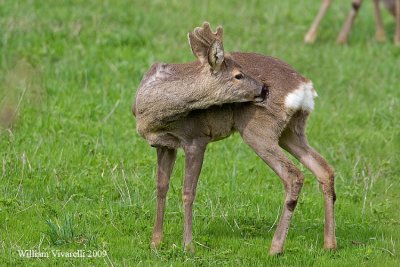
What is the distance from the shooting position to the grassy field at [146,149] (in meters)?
7.18

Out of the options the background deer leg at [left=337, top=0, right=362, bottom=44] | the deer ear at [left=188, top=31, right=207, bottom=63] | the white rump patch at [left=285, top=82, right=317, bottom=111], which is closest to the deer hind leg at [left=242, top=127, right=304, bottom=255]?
the white rump patch at [left=285, top=82, right=317, bottom=111]

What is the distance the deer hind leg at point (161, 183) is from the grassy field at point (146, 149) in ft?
0.35

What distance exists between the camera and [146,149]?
955cm

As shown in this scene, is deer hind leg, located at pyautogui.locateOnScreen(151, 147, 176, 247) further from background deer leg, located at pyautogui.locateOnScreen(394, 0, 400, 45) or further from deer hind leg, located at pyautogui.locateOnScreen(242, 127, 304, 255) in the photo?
background deer leg, located at pyautogui.locateOnScreen(394, 0, 400, 45)

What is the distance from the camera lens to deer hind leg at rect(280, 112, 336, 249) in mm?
7266

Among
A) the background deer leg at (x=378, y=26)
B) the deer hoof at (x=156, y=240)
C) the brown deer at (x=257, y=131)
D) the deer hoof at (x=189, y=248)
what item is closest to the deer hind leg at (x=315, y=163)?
the brown deer at (x=257, y=131)

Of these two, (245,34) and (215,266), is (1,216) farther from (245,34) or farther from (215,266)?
(245,34)

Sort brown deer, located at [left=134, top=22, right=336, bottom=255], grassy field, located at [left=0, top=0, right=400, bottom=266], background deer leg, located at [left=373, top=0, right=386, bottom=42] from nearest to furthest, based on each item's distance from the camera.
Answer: brown deer, located at [left=134, top=22, right=336, bottom=255]
grassy field, located at [left=0, top=0, right=400, bottom=266]
background deer leg, located at [left=373, top=0, right=386, bottom=42]

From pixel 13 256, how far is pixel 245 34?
26.8ft

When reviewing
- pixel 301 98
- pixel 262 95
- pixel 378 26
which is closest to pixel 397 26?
pixel 378 26

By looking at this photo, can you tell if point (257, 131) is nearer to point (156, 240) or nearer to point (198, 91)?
point (198, 91)

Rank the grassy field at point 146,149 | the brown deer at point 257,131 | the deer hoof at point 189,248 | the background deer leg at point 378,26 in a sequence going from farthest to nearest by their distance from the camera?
the background deer leg at point 378,26 → the grassy field at point 146,149 → the brown deer at point 257,131 → the deer hoof at point 189,248

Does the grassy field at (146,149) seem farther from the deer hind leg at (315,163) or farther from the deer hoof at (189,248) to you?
the deer hind leg at (315,163)

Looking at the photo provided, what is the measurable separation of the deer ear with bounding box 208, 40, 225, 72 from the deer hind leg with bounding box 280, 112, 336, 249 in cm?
77
